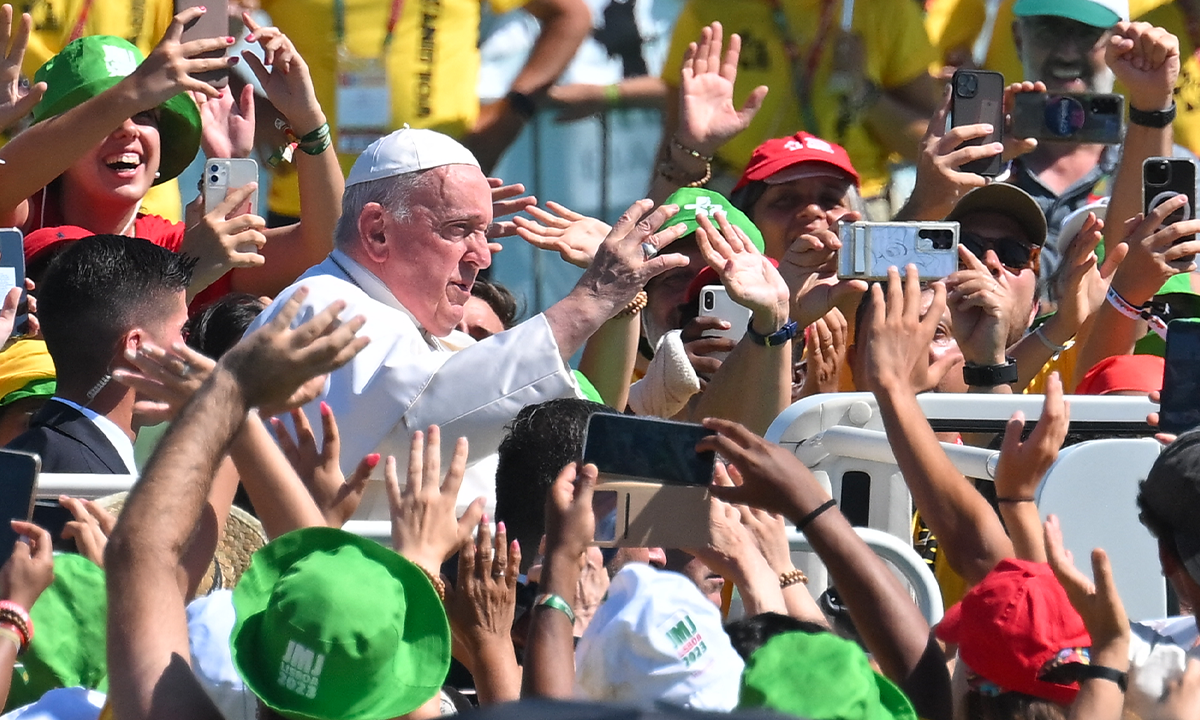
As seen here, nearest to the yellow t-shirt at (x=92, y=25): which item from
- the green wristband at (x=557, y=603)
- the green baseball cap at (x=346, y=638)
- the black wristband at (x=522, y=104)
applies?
the black wristband at (x=522, y=104)

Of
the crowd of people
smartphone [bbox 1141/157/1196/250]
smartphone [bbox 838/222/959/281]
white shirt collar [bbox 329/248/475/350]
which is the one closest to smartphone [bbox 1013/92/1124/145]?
the crowd of people

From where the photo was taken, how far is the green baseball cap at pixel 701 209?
420 centimetres

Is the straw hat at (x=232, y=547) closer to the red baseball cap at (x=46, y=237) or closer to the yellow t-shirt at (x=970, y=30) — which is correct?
the red baseball cap at (x=46, y=237)

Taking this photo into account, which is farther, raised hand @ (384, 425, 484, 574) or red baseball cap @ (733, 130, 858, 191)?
red baseball cap @ (733, 130, 858, 191)

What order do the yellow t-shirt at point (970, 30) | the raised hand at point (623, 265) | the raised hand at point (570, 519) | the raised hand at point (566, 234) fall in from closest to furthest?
the raised hand at point (570, 519), the raised hand at point (623, 265), the raised hand at point (566, 234), the yellow t-shirt at point (970, 30)

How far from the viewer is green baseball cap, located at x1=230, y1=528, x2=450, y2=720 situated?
2.11 metres

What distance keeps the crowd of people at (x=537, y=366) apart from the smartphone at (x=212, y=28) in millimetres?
55

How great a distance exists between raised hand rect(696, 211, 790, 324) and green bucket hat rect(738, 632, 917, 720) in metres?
1.58

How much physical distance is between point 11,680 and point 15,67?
1.96 meters

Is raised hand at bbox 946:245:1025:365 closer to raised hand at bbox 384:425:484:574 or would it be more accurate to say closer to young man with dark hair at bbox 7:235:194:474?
young man with dark hair at bbox 7:235:194:474

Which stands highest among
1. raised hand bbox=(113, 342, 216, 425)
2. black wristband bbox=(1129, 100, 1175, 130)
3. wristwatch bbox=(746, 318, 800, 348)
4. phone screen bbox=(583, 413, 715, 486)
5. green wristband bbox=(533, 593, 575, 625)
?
raised hand bbox=(113, 342, 216, 425)

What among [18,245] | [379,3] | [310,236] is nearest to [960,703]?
[18,245]

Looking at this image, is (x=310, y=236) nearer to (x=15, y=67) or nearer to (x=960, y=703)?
(x=15, y=67)

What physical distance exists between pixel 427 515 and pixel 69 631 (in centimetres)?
58
